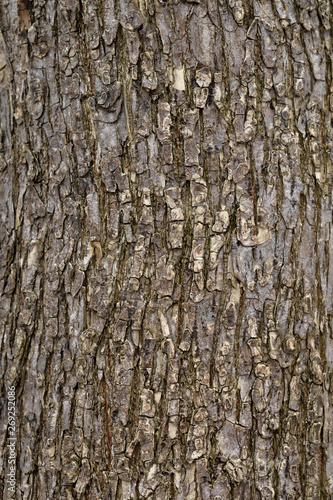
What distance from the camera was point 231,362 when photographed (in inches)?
57.4

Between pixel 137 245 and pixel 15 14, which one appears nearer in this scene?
pixel 137 245

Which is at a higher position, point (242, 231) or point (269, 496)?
point (242, 231)

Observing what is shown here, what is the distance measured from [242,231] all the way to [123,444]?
2.46 ft

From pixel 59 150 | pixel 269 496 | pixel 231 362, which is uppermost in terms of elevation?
pixel 59 150

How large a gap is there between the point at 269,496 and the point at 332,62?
139cm

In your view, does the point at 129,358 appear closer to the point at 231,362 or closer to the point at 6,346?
the point at 231,362

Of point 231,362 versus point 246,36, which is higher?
point 246,36

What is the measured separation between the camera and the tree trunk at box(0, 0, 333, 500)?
145cm

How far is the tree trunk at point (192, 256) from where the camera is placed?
1.45 metres

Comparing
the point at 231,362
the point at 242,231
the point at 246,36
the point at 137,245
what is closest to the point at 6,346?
the point at 137,245

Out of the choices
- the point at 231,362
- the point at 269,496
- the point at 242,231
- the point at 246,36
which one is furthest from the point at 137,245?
the point at 269,496

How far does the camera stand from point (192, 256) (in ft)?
4.78

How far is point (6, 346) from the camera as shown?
1.64 metres

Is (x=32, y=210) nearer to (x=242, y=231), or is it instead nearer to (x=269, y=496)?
(x=242, y=231)
